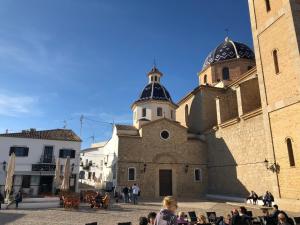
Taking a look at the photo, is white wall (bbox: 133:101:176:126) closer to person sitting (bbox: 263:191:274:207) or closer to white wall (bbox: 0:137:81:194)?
white wall (bbox: 0:137:81:194)

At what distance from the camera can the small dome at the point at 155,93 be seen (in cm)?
3089

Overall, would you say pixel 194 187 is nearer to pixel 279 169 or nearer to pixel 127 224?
pixel 279 169

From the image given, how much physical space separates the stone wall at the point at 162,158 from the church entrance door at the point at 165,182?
0.38 meters

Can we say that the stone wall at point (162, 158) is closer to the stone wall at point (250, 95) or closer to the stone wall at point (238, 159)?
the stone wall at point (238, 159)

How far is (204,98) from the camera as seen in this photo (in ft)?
92.9

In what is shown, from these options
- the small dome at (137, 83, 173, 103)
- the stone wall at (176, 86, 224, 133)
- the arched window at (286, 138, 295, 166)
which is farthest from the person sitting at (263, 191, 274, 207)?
the small dome at (137, 83, 173, 103)

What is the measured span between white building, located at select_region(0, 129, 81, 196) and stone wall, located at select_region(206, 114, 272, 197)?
14.0 m

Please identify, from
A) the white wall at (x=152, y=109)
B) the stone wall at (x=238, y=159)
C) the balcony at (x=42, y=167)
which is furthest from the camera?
the white wall at (x=152, y=109)

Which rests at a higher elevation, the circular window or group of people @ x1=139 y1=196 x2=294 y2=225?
the circular window

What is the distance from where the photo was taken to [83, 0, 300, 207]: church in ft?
50.0

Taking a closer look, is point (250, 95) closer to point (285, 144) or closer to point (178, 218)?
point (285, 144)

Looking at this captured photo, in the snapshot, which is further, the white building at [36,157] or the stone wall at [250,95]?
the white building at [36,157]

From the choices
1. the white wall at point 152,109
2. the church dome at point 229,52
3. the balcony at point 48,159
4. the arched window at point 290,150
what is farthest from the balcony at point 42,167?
the church dome at point 229,52

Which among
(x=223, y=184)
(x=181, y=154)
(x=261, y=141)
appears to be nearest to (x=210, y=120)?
(x=181, y=154)
